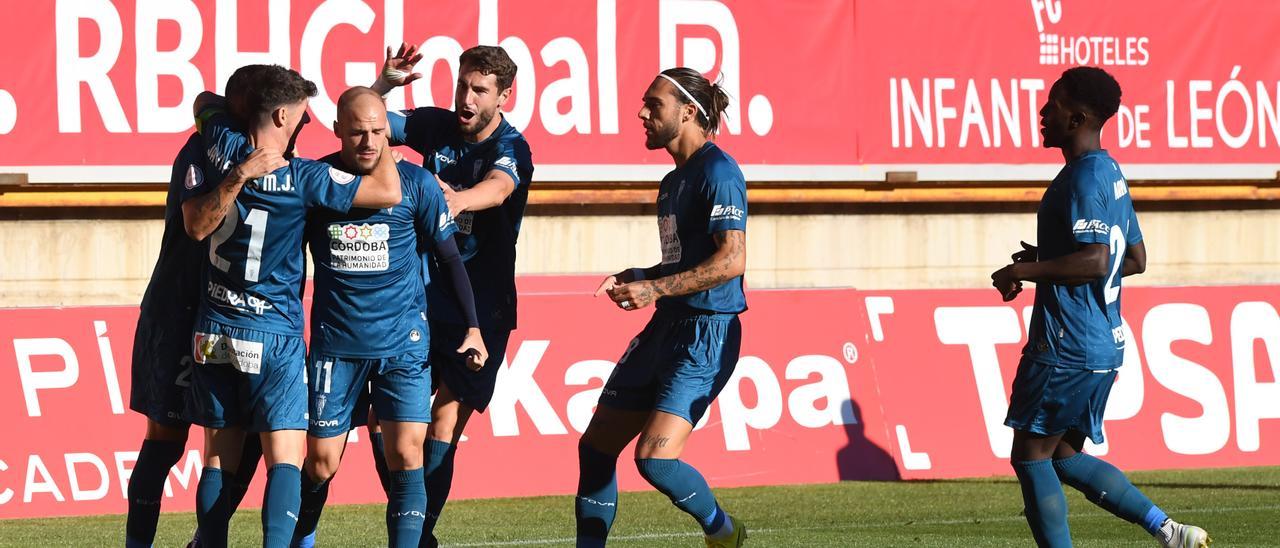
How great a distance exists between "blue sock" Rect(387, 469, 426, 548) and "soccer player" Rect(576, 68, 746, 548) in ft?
2.24

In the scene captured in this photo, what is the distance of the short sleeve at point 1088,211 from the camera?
6453 millimetres

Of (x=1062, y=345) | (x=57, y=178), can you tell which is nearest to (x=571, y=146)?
(x=57, y=178)

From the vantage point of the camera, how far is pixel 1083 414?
6.64 m

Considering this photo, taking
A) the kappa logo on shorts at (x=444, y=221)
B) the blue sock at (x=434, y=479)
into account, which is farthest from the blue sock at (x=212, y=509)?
the kappa logo on shorts at (x=444, y=221)

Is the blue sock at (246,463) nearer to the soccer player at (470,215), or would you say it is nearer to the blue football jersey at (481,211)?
the soccer player at (470,215)

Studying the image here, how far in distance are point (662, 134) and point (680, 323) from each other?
0.73 metres

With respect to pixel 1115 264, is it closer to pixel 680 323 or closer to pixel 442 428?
pixel 680 323

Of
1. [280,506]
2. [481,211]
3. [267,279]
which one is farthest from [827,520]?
[267,279]

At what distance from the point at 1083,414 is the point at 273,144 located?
3.08 m

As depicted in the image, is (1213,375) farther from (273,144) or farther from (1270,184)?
(273,144)

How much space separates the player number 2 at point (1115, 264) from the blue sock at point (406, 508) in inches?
104

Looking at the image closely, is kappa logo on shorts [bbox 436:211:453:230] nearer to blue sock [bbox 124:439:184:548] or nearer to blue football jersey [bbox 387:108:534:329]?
blue football jersey [bbox 387:108:534:329]

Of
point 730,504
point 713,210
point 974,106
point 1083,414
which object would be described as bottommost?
point 730,504

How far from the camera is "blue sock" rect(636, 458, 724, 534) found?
6.74 m
